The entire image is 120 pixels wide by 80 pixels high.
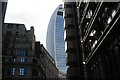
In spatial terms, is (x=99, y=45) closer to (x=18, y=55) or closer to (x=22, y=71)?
(x=22, y=71)

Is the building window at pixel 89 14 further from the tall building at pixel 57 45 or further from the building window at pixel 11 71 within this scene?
the tall building at pixel 57 45

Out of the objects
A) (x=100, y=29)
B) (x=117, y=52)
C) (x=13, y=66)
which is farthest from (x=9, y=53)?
(x=117, y=52)

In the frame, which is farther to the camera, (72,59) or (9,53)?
(9,53)

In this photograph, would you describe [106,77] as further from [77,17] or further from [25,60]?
[25,60]

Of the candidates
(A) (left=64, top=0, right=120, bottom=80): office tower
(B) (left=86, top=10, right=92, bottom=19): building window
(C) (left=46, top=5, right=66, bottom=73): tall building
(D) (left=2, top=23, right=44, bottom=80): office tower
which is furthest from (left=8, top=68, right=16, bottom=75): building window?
(C) (left=46, top=5, right=66, bottom=73): tall building

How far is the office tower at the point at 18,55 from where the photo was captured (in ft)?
206

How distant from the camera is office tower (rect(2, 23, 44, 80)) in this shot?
62750 millimetres

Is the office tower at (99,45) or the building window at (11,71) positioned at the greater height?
the office tower at (99,45)

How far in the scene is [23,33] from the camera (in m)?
69.5

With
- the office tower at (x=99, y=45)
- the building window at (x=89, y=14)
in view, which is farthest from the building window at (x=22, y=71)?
the building window at (x=89, y=14)

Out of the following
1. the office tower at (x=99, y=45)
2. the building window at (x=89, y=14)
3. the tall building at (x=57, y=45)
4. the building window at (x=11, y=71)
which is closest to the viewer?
the office tower at (x=99, y=45)

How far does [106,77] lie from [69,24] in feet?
61.9

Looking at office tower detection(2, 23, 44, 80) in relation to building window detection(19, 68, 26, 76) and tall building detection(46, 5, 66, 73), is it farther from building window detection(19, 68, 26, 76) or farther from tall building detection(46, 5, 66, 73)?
tall building detection(46, 5, 66, 73)

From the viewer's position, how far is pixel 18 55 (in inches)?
2554
